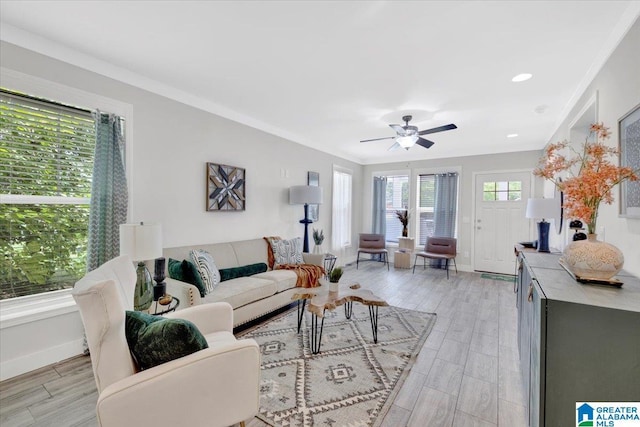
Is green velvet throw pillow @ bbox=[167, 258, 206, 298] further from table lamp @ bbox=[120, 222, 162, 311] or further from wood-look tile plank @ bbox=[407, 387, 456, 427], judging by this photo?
wood-look tile plank @ bbox=[407, 387, 456, 427]

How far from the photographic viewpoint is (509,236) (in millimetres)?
5562

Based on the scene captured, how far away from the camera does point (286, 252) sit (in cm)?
412

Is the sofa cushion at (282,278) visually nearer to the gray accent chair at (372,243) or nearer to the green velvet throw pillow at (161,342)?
the green velvet throw pillow at (161,342)

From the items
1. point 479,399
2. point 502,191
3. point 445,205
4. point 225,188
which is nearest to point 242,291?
point 225,188

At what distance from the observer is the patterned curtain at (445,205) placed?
238 inches

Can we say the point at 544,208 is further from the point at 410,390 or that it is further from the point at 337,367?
the point at 337,367

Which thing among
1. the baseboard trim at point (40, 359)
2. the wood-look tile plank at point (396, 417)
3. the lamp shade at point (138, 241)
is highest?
the lamp shade at point (138, 241)

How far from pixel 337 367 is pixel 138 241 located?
1847 mm

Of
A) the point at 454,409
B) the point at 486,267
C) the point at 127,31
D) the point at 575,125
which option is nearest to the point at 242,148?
the point at 127,31

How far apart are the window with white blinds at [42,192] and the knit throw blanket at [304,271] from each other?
208 cm

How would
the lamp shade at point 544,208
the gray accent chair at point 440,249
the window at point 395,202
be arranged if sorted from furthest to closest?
the window at point 395,202, the gray accent chair at point 440,249, the lamp shade at point 544,208

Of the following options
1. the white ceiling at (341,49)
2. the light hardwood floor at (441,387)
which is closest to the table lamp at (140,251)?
the light hardwood floor at (441,387)

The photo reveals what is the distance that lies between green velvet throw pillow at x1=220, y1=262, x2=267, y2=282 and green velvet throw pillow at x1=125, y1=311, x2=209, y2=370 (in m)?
1.91

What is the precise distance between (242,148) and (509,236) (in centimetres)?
523
